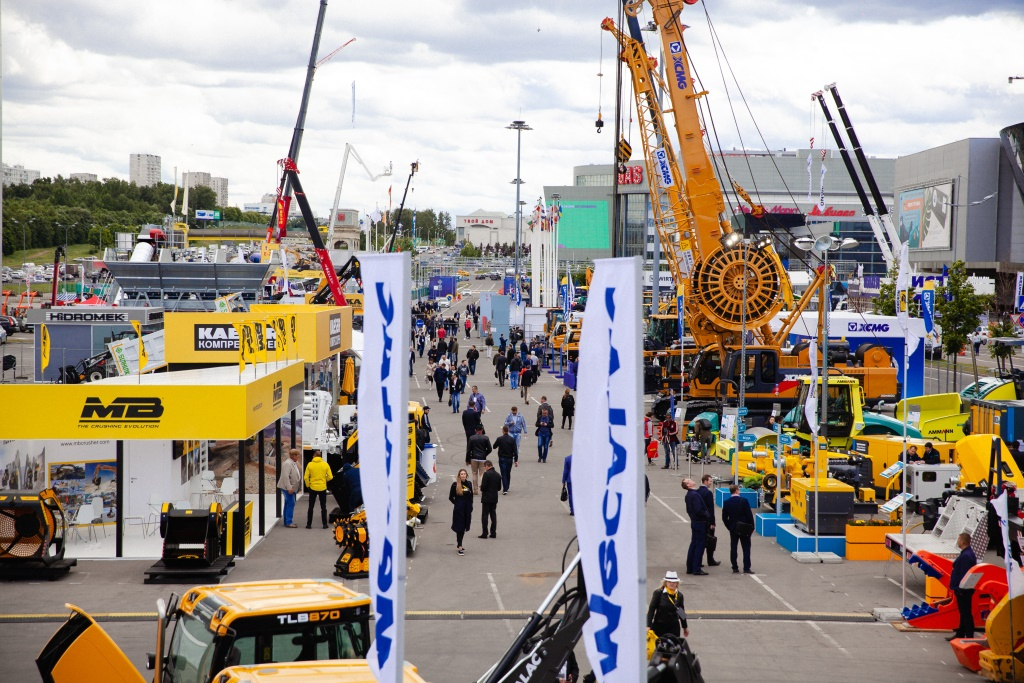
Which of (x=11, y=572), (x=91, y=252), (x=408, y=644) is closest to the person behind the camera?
(x=408, y=644)

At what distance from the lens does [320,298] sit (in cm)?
4381

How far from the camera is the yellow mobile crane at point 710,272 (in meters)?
30.3

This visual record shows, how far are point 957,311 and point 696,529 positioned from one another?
32728mm

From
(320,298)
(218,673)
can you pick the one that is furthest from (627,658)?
(320,298)

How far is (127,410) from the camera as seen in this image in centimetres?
1471

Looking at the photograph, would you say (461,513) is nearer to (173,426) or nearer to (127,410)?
(173,426)

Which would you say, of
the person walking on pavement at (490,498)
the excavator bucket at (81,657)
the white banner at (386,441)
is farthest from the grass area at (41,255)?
the white banner at (386,441)

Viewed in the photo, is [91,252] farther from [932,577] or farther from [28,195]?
[932,577]

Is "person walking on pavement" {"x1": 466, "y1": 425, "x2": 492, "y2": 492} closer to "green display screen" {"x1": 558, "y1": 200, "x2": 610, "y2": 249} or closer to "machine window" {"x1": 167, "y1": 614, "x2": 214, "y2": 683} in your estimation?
"machine window" {"x1": 167, "y1": 614, "x2": 214, "y2": 683}

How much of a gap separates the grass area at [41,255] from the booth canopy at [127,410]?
102 metres

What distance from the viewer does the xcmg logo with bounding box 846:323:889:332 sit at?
120 ft

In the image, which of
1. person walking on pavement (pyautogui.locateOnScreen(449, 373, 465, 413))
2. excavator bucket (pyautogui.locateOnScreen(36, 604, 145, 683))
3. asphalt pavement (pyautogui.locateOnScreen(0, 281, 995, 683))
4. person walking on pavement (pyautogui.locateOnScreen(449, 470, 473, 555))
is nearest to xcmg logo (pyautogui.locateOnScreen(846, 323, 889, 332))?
person walking on pavement (pyautogui.locateOnScreen(449, 373, 465, 413))

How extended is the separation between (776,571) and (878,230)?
→ 105 feet

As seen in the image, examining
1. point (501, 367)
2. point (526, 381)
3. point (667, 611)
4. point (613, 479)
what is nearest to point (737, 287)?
point (526, 381)
